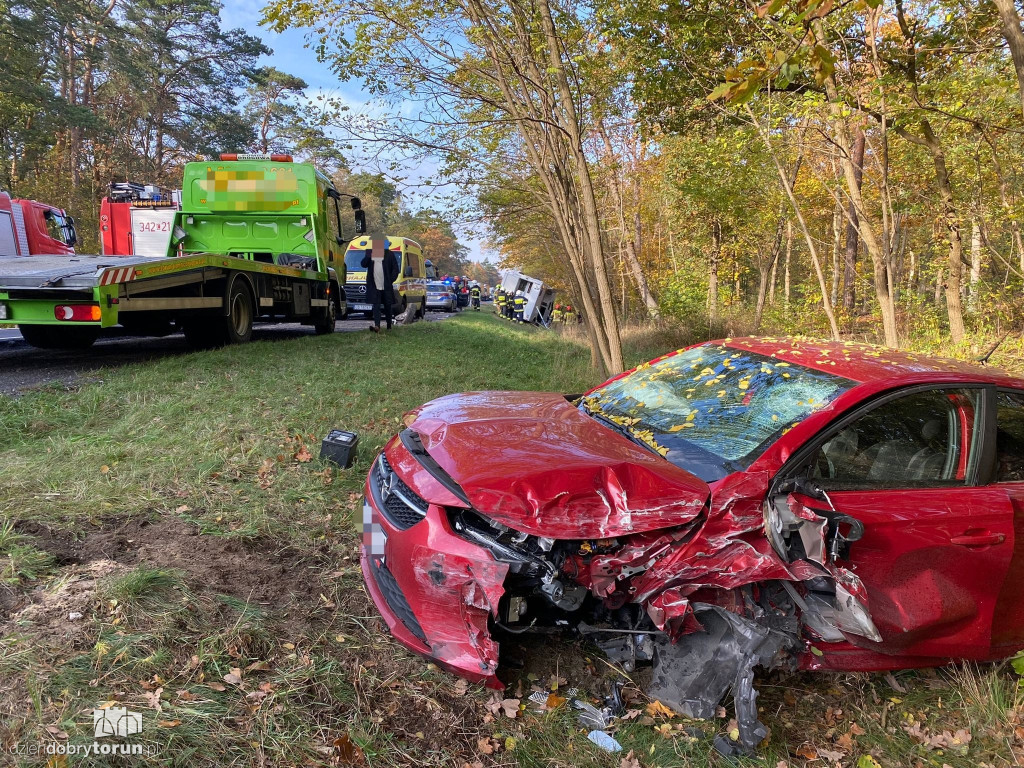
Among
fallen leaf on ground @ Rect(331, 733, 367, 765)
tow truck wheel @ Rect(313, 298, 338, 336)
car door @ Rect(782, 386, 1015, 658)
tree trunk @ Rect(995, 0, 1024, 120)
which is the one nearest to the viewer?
fallen leaf on ground @ Rect(331, 733, 367, 765)

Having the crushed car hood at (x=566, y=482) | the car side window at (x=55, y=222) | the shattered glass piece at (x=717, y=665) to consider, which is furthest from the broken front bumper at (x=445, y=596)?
the car side window at (x=55, y=222)

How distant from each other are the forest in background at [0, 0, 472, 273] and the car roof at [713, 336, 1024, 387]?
15.9 metres

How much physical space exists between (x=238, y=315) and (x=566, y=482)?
7.66 m

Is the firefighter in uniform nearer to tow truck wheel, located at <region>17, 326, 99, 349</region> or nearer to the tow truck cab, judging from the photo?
the tow truck cab

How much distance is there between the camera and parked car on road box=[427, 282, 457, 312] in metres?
29.2

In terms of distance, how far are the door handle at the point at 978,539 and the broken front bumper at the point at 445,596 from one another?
1871 millimetres

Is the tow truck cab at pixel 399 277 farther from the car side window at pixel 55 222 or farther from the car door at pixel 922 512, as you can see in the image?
the car door at pixel 922 512

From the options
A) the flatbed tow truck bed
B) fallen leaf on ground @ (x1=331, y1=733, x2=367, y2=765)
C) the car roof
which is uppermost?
the flatbed tow truck bed

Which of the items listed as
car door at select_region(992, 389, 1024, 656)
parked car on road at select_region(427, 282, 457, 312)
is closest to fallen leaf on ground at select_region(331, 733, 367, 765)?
car door at select_region(992, 389, 1024, 656)

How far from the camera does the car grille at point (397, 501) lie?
246 cm

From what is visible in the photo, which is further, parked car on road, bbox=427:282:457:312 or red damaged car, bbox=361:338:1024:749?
parked car on road, bbox=427:282:457:312

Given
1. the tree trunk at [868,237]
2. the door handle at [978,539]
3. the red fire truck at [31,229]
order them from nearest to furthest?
the door handle at [978,539], the tree trunk at [868,237], the red fire truck at [31,229]

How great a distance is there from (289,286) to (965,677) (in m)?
9.53

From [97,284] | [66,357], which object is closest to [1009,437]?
[97,284]
